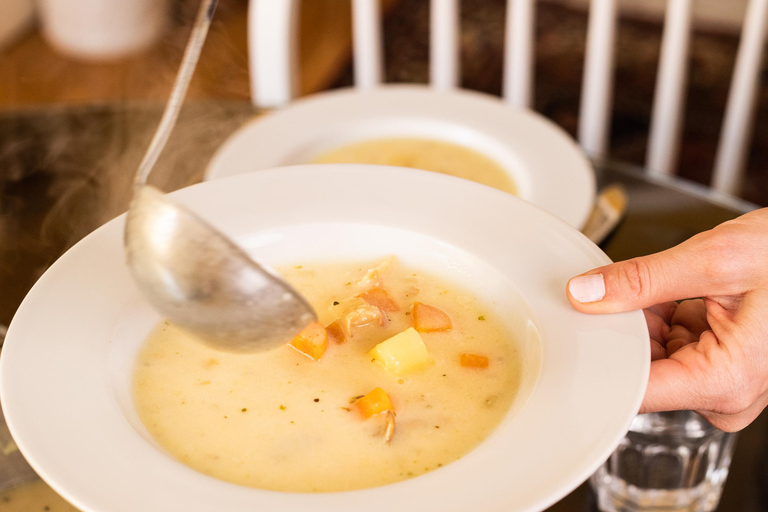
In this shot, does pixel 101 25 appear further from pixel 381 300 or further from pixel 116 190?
pixel 381 300

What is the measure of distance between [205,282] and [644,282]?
19.3 inches

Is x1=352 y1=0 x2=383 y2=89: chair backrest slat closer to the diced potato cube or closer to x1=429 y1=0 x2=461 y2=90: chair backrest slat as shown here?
x1=429 y1=0 x2=461 y2=90: chair backrest slat

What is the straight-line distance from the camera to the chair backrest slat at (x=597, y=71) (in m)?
1.76

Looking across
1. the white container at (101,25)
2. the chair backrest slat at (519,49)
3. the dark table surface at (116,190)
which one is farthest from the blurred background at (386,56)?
the dark table surface at (116,190)

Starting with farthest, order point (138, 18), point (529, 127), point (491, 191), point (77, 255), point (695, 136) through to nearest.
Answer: point (138, 18) < point (695, 136) < point (529, 127) < point (491, 191) < point (77, 255)

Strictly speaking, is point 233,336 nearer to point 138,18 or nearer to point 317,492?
point 317,492

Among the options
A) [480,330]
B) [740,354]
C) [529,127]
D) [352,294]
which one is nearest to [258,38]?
[529,127]

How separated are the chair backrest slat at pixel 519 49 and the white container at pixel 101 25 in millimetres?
2532

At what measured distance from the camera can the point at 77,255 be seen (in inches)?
33.6

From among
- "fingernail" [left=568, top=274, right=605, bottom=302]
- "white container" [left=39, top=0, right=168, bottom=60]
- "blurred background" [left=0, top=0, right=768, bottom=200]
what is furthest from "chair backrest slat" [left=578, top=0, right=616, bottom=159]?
"white container" [left=39, top=0, right=168, bottom=60]

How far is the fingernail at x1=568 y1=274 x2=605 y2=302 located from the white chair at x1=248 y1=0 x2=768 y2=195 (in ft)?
3.32

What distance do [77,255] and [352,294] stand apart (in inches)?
13.2

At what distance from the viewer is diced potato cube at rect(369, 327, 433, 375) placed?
0.83m

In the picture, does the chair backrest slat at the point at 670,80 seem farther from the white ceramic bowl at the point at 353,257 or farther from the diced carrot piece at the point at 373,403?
the diced carrot piece at the point at 373,403
